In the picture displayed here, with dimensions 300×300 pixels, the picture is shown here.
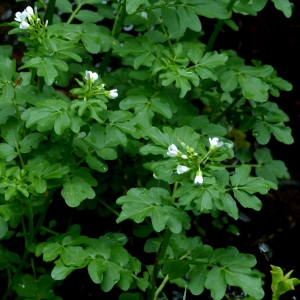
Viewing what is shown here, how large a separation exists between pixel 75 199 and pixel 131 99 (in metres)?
0.57

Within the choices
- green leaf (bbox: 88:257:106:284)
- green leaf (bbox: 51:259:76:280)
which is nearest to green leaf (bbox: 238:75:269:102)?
green leaf (bbox: 88:257:106:284)

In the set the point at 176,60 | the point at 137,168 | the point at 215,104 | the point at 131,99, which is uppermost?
the point at 176,60

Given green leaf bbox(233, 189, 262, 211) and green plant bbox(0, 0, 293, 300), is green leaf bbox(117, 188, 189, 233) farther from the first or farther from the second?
green leaf bbox(233, 189, 262, 211)

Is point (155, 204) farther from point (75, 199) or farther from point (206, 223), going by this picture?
point (206, 223)

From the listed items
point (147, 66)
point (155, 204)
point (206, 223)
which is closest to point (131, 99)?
point (147, 66)

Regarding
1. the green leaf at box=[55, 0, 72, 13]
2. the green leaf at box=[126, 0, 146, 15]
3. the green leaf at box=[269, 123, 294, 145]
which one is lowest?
the green leaf at box=[269, 123, 294, 145]

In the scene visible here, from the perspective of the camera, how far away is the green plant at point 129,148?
2371mm

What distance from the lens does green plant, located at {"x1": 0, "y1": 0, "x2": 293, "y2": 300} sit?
2371mm

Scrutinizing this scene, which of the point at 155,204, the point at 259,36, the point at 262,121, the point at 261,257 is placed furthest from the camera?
the point at 259,36

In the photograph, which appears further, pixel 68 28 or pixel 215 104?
pixel 215 104

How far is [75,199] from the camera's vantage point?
255 centimetres

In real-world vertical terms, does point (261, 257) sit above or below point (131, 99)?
below

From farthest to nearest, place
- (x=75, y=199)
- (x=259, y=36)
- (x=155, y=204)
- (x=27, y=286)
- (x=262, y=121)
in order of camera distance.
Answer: (x=259, y=36) → (x=262, y=121) → (x=27, y=286) → (x=75, y=199) → (x=155, y=204)

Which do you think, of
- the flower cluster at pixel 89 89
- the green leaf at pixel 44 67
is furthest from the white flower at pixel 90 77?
the green leaf at pixel 44 67
